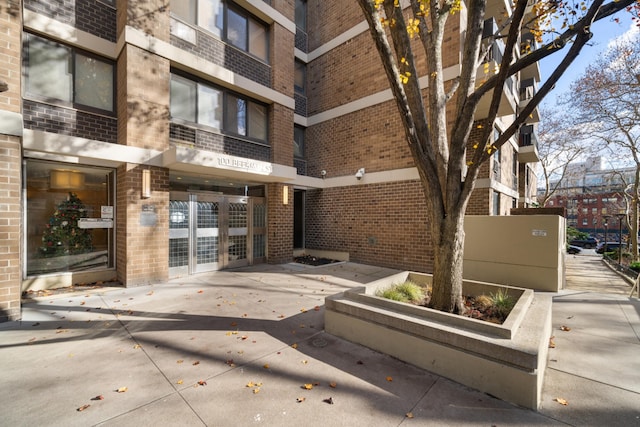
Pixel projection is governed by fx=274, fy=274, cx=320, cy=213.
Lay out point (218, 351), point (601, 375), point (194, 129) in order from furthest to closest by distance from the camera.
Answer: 1. point (194, 129)
2. point (218, 351)
3. point (601, 375)

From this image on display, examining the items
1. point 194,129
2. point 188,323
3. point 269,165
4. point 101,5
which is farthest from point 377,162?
point 101,5

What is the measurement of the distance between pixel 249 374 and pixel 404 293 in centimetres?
275

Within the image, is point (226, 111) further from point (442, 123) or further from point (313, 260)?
point (442, 123)

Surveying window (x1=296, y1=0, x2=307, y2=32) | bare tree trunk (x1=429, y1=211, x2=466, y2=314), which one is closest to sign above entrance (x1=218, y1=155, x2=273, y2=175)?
bare tree trunk (x1=429, y1=211, x2=466, y2=314)

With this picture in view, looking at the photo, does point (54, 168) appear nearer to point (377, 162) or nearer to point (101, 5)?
point (101, 5)

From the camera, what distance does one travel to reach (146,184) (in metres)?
6.66

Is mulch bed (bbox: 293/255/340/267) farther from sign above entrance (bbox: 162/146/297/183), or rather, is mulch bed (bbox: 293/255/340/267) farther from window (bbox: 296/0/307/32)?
window (bbox: 296/0/307/32)

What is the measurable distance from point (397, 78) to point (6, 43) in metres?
6.38

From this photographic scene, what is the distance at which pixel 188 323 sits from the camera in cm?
453

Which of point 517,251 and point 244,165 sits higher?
point 244,165

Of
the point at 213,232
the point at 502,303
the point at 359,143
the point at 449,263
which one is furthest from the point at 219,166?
the point at 502,303

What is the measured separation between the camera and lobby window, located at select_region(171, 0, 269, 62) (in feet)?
25.8

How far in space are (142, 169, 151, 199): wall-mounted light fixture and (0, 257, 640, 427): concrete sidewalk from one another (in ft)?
8.55

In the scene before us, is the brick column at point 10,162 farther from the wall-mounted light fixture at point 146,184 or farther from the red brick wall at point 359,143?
the red brick wall at point 359,143
